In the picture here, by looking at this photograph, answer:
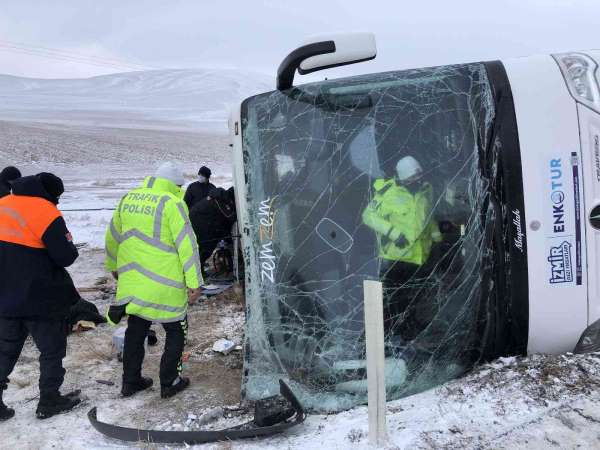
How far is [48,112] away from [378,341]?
7054cm

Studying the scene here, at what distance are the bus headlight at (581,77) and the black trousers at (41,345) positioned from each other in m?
3.46

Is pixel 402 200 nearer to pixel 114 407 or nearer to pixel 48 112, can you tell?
pixel 114 407

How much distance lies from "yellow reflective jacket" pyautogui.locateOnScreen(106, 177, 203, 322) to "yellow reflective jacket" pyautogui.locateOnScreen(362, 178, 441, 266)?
1.27 m

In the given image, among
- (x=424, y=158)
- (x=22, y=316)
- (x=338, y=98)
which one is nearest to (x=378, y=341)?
(x=424, y=158)

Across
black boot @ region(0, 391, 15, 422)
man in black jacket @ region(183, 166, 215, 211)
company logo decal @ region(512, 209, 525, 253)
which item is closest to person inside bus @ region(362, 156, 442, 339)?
company logo decal @ region(512, 209, 525, 253)

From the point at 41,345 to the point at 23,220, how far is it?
83 cm

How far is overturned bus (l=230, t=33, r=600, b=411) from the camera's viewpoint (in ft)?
9.86

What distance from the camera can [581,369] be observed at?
2912 mm

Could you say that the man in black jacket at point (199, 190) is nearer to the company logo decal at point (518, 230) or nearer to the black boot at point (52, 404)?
the black boot at point (52, 404)

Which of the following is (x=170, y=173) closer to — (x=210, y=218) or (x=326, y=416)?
(x=326, y=416)

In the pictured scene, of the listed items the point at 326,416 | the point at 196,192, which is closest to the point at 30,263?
the point at 326,416

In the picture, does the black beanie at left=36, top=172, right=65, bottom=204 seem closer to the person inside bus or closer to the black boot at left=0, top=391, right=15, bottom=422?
the black boot at left=0, top=391, right=15, bottom=422

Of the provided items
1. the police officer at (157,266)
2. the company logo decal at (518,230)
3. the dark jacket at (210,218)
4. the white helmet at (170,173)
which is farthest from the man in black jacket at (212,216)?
the company logo decal at (518,230)

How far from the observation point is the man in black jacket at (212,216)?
264 inches
